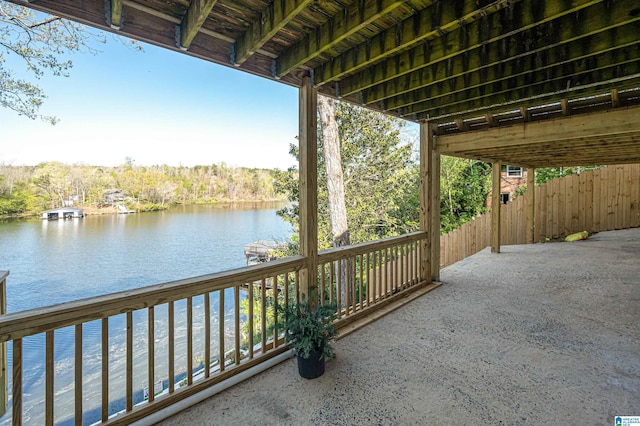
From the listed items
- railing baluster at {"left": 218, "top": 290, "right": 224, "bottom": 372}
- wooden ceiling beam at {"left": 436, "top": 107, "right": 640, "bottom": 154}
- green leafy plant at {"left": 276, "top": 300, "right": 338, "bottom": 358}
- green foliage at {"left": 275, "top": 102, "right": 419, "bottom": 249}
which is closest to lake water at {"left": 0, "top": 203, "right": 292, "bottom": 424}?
green foliage at {"left": 275, "top": 102, "right": 419, "bottom": 249}

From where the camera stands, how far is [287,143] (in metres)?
10.8

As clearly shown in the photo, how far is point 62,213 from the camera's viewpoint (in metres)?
5.45

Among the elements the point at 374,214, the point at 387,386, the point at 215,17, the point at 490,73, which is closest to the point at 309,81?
the point at 215,17

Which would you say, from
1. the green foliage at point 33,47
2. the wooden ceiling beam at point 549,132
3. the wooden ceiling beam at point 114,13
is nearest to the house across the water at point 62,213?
the green foliage at point 33,47

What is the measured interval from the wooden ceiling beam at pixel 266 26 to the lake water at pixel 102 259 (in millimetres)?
3294

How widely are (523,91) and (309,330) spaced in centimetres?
325

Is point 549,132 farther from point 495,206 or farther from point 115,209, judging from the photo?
point 115,209

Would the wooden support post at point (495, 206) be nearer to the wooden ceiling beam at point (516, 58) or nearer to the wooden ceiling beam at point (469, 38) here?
the wooden ceiling beam at point (516, 58)

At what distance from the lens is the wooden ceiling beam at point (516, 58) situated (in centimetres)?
211

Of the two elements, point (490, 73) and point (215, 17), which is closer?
point (215, 17)

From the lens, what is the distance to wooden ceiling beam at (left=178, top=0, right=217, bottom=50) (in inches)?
66.1

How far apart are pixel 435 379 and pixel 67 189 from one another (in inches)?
241

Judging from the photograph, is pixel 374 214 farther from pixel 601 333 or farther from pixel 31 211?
pixel 31 211

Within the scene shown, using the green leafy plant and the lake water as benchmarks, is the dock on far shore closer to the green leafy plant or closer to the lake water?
the lake water
